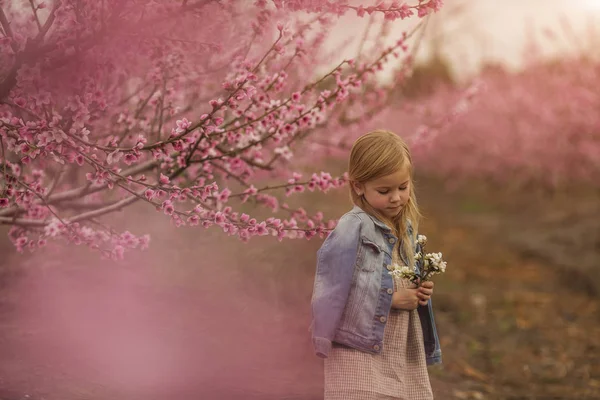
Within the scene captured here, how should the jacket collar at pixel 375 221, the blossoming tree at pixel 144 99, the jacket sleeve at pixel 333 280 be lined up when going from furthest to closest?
the blossoming tree at pixel 144 99 → the jacket collar at pixel 375 221 → the jacket sleeve at pixel 333 280

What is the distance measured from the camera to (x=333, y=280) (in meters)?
2.81

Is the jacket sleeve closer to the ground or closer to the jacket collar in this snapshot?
the jacket collar

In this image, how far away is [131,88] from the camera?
594 centimetres

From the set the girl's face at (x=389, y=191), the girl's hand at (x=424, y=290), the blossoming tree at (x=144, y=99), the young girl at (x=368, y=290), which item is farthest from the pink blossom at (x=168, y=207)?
the girl's hand at (x=424, y=290)

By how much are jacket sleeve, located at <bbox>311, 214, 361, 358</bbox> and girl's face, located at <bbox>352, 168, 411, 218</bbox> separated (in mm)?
100

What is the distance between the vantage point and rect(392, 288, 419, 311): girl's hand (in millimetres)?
2879

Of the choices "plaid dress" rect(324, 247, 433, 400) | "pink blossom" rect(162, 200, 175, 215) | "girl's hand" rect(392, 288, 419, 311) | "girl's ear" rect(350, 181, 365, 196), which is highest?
"pink blossom" rect(162, 200, 175, 215)

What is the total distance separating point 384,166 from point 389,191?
118 millimetres

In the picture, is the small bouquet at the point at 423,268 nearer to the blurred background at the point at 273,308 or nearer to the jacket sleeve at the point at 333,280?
the jacket sleeve at the point at 333,280

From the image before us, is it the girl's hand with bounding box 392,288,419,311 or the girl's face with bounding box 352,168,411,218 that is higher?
the girl's face with bounding box 352,168,411,218

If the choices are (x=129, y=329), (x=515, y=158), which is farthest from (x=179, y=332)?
(x=515, y=158)

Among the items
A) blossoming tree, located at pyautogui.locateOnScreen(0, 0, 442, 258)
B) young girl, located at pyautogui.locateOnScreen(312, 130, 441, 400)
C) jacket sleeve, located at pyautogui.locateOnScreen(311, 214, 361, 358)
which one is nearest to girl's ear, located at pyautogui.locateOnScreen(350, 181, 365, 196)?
young girl, located at pyautogui.locateOnScreen(312, 130, 441, 400)

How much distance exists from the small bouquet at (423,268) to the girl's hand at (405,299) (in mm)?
45

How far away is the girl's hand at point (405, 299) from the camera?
2.88m
